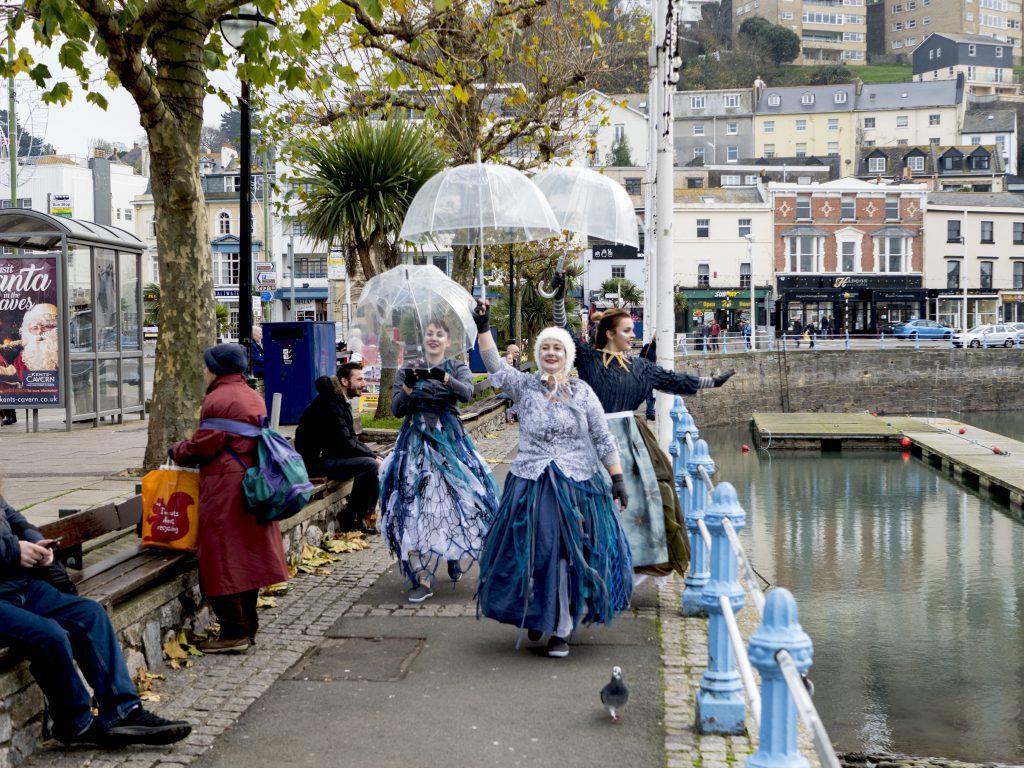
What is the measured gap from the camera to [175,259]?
1017cm

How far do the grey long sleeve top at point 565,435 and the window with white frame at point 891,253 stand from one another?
2507 inches

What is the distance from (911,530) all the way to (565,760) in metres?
20.8

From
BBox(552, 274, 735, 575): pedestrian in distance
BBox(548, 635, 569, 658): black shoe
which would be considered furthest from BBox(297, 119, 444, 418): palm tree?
BBox(548, 635, 569, 658): black shoe

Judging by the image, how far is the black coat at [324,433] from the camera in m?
9.85

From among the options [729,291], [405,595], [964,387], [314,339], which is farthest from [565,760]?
[729,291]

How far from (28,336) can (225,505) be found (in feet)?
39.3

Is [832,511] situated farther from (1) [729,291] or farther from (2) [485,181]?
(1) [729,291]

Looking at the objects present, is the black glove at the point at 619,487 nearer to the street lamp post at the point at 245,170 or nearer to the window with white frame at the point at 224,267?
the street lamp post at the point at 245,170

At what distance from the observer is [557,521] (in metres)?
6.46

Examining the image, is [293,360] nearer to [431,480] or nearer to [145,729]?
[431,480]

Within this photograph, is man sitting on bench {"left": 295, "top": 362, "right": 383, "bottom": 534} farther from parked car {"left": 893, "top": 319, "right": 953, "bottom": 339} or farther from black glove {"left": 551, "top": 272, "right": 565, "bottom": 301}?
parked car {"left": 893, "top": 319, "right": 953, "bottom": 339}

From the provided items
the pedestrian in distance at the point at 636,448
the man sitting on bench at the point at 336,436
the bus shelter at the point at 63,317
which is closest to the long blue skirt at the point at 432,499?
the pedestrian in distance at the point at 636,448

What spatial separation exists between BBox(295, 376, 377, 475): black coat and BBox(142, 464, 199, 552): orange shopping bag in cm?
321

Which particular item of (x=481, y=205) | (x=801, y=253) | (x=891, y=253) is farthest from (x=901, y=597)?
(x=891, y=253)
